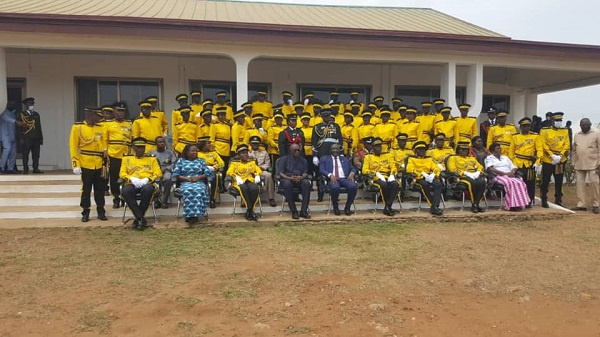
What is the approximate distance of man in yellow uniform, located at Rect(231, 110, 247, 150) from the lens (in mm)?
7738

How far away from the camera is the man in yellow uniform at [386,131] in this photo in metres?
8.33

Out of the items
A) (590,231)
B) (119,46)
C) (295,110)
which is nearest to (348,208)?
(295,110)

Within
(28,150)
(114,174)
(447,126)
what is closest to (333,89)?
(447,126)

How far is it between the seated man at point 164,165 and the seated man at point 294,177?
171 cm

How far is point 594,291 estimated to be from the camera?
4.21 metres

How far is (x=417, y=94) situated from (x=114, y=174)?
26.3 feet

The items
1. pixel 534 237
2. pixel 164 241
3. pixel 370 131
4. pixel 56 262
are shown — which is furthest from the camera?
pixel 370 131

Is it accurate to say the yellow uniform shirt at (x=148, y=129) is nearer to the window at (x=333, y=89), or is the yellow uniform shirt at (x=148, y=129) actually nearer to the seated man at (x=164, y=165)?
the seated man at (x=164, y=165)

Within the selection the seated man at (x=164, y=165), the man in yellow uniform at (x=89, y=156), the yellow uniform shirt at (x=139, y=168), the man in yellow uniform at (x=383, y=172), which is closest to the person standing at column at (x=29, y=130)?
the man in yellow uniform at (x=89, y=156)

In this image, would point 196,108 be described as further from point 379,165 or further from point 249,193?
point 379,165

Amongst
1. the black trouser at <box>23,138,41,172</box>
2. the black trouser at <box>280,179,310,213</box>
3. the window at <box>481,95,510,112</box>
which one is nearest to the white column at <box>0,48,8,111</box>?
the black trouser at <box>23,138,41,172</box>

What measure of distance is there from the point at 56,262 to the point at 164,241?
→ 4.19 ft

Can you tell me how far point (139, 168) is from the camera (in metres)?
6.71

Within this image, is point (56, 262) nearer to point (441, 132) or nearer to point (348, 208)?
point (348, 208)
